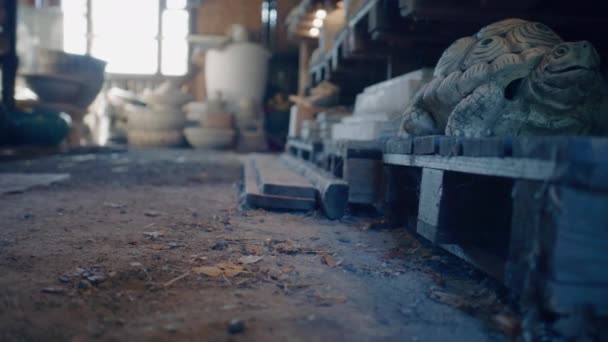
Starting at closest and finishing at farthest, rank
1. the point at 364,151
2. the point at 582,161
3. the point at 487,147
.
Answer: the point at 582,161, the point at 487,147, the point at 364,151

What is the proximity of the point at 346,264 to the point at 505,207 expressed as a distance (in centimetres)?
78

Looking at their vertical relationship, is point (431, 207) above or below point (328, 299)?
above

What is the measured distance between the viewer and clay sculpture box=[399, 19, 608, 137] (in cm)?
181

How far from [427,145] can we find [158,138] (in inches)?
410

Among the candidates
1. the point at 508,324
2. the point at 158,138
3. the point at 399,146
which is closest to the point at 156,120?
the point at 158,138

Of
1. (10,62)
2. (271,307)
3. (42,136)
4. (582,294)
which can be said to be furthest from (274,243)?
(10,62)

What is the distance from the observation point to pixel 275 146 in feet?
38.5

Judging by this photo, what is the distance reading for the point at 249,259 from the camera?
2008mm

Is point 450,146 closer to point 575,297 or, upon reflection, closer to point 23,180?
point 575,297

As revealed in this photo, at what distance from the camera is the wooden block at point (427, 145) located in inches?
76.6

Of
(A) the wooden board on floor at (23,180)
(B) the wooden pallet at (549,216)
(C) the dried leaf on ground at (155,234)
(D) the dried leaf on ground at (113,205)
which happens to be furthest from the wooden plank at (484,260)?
(A) the wooden board on floor at (23,180)

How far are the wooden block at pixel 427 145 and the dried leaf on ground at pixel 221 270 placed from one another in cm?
99

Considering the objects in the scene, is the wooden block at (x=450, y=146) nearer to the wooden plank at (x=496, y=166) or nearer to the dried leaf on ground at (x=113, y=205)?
the wooden plank at (x=496, y=166)

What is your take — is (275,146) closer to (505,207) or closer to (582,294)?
(505,207)
